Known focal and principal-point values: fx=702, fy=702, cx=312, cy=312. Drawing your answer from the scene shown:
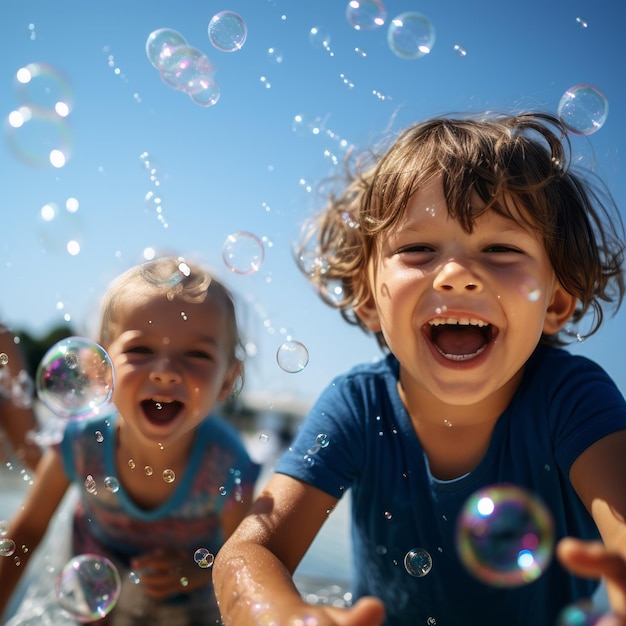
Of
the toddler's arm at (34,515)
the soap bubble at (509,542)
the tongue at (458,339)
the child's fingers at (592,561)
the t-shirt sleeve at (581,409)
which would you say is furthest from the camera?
the toddler's arm at (34,515)

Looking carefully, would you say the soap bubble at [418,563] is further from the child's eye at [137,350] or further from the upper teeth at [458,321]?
the child's eye at [137,350]

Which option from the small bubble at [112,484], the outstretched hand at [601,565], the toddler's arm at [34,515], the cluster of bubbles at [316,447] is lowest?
the toddler's arm at [34,515]

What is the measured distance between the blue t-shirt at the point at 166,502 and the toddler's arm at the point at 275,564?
579 millimetres

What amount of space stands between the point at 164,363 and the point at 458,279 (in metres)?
0.93

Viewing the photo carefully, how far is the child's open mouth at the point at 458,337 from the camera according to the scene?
174 cm

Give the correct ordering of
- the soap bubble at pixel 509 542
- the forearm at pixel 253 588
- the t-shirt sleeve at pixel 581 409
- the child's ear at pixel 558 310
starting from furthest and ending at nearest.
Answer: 1. the child's ear at pixel 558 310
2. the t-shirt sleeve at pixel 581 409
3. the soap bubble at pixel 509 542
4. the forearm at pixel 253 588

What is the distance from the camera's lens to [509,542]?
4.70 ft

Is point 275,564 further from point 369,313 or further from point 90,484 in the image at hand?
point 90,484

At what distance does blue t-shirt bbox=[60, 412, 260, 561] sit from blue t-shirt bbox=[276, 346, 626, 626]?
0.53 m

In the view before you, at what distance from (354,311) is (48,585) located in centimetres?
155

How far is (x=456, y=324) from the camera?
1827 mm

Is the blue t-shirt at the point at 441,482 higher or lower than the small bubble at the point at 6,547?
higher

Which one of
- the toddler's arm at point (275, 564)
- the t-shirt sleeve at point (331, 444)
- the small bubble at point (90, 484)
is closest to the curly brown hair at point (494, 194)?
the t-shirt sleeve at point (331, 444)

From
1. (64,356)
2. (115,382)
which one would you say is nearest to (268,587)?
(115,382)
